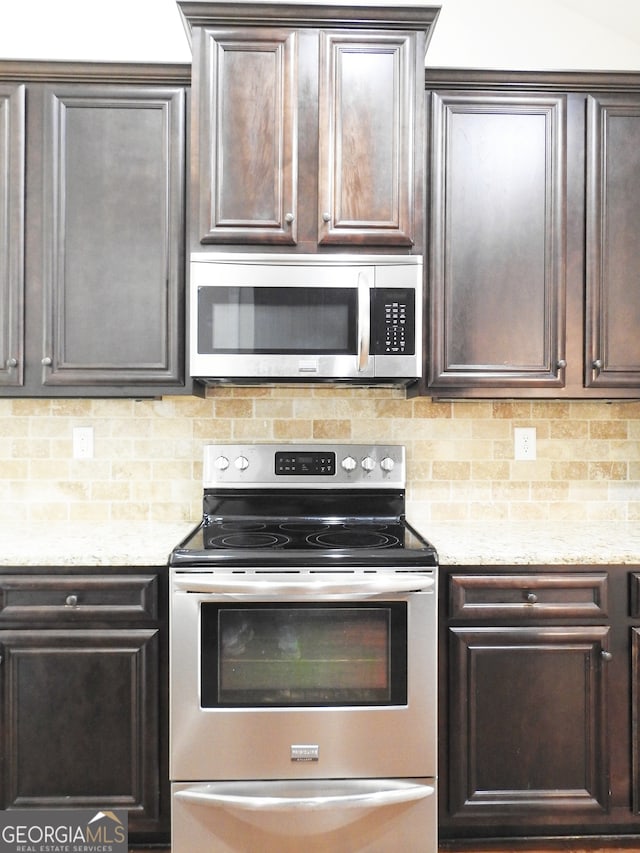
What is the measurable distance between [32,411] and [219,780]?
59.3 inches

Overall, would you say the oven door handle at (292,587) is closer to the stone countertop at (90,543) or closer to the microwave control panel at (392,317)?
the stone countertop at (90,543)

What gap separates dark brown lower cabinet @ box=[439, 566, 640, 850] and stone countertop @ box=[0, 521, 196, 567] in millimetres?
939

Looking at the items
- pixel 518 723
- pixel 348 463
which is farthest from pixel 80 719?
pixel 518 723

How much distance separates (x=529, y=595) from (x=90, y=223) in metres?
1.88

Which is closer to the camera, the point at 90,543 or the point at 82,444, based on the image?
the point at 90,543

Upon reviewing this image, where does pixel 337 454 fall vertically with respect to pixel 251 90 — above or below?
below

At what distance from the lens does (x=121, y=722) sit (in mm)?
1740

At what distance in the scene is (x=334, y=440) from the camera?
233 centimetres

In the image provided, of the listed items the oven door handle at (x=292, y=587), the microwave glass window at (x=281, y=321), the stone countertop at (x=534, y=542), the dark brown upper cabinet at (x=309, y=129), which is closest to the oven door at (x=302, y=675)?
the oven door handle at (x=292, y=587)

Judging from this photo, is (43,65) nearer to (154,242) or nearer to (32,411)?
(154,242)

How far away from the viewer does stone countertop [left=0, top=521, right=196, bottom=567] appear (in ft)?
5.77

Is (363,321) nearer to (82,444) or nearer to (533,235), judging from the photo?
(533,235)

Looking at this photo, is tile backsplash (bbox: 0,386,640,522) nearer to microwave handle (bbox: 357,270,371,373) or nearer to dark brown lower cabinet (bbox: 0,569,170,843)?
microwave handle (bbox: 357,270,371,373)

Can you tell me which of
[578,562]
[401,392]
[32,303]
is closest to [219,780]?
[578,562]
